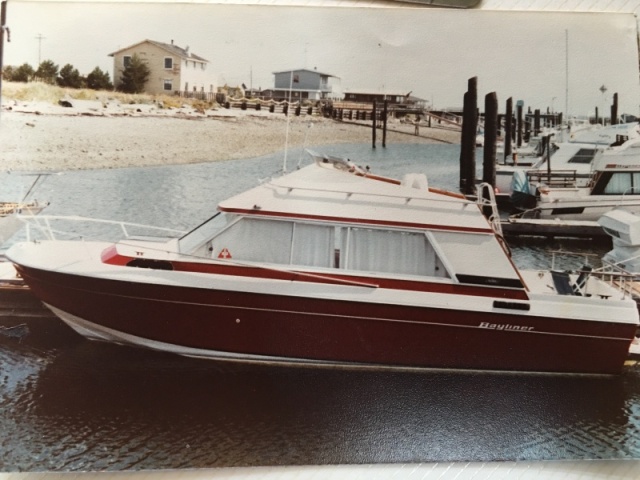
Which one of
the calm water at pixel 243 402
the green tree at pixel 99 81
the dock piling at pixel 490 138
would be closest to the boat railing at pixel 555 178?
the dock piling at pixel 490 138

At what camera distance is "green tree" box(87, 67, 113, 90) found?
277 cm

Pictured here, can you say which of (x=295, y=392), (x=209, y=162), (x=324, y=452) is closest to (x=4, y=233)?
(x=209, y=162)

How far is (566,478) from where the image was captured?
274 centimetres

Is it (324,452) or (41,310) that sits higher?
(41,310)

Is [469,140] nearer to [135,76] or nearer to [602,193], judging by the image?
[602,193]

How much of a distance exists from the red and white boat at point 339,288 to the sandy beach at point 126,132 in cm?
30

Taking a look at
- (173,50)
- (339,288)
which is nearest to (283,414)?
(339,288)

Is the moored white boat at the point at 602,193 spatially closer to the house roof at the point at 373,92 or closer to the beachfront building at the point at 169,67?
the house roof at the point at 373,92

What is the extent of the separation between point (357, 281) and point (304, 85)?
3.53 ft

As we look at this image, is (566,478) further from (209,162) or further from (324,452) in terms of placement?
(209,162)

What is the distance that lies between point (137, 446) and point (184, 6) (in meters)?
2.25

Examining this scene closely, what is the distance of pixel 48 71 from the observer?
278 cm

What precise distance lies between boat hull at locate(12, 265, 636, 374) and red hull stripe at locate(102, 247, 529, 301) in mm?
96

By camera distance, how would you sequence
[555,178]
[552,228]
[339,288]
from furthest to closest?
[555,178], [552,228], [339,288]
